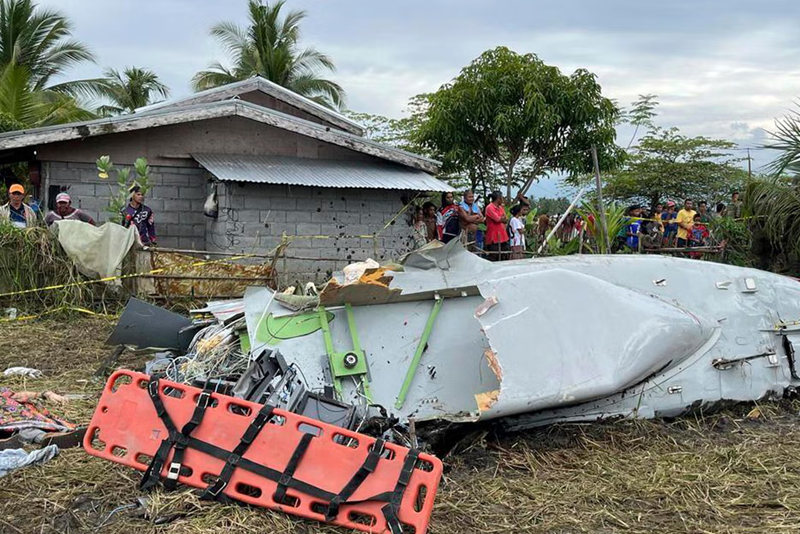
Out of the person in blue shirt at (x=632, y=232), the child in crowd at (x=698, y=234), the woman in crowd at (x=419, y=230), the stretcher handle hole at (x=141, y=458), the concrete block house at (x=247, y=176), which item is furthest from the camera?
the child in crowd at (x=698, y=234)

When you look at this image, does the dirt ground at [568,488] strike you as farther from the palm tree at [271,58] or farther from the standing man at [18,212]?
the palm tree at [271,58]

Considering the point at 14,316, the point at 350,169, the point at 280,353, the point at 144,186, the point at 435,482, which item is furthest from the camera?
the point at 350,169

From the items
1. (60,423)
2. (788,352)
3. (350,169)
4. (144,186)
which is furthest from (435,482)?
(350,169)

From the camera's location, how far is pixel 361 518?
3.91m

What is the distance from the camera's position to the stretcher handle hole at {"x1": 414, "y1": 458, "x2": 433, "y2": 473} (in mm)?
3912

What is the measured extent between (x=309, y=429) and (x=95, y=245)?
7.05 metres

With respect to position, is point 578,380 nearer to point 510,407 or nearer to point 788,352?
point 510,407

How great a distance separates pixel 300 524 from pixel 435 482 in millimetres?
745

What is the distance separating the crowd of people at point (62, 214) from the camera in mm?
10641

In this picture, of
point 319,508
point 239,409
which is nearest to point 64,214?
point 239,409

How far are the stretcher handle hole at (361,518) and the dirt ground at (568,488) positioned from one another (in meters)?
0.10

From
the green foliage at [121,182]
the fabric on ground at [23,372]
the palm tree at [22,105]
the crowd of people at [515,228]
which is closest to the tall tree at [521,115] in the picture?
the crowd of people at [515,228]

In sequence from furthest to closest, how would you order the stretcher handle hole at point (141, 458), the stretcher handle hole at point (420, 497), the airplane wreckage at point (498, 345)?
1. the airplane wreckage at point (498, 345)
2. the stretcher handle hole at point (141, 458)
3. the stretcher handle hole at point (420, 497)

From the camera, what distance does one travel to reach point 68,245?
10117mm
